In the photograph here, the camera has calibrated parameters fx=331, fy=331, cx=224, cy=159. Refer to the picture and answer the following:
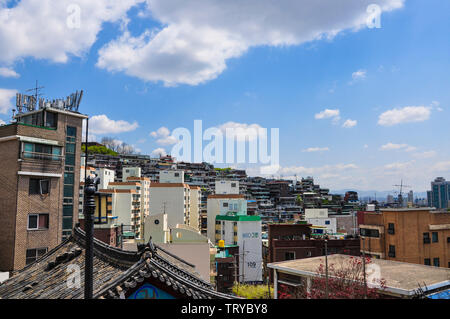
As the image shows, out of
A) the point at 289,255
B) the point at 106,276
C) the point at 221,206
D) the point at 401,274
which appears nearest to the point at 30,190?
the point at 106,276

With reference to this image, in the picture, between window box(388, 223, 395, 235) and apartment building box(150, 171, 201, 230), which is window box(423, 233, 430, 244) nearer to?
window box(388, 223, 395, 235)

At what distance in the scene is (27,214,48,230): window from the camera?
23.4m

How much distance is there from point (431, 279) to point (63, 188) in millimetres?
25002

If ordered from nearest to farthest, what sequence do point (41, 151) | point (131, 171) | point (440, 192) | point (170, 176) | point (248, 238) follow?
point (41, 151) < point (248, 238) < point (170, 176) < point (131, 171) < point (440, 192)

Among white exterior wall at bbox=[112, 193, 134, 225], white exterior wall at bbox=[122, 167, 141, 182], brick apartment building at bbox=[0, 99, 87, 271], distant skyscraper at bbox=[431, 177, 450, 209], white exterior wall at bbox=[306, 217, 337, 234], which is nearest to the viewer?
brick apartment building at bbox=[0, 99, 87, 271]

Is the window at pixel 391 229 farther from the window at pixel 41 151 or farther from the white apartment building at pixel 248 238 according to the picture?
the window at pixel 41 151

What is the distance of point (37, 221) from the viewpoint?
936 inches

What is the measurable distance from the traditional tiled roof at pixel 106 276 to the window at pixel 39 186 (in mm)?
12120

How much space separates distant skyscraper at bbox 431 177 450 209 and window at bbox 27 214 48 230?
7842 centimetres

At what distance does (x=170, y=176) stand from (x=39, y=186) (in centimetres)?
4100

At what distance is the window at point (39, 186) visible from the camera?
23897 millimetres

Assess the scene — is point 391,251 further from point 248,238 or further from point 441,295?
point 248,238

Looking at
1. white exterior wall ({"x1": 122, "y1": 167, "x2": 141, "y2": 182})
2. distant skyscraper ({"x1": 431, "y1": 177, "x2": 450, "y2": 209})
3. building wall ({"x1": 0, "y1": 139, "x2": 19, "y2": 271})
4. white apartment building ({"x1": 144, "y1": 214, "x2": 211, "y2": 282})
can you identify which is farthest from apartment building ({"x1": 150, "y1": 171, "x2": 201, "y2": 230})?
distant skyscraper ({"x1": 431, "y1": 177, "x2": 450, "y2": 209})
